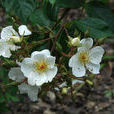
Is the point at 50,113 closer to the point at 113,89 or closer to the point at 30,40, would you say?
the point at 113,89

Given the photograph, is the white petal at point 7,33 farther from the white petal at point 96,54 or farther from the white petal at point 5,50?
the white petal at point 96,54

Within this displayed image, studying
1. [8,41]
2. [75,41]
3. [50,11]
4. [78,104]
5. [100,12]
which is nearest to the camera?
[75,41]

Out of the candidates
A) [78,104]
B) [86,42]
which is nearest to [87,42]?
[86,42]

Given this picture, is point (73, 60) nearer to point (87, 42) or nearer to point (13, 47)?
point (87, 42)

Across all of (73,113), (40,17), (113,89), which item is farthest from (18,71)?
(113,89)

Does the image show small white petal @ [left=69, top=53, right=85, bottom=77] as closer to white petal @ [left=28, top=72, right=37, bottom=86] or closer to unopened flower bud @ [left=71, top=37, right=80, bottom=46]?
unopened flower bud @ [left=71, top=37, right=80, bottom=46]

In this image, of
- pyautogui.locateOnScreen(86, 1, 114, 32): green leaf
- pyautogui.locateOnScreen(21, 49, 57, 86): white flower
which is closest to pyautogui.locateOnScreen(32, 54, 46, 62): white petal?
pyautogui.locateOnScreen(21, 49, 57, 86): white flower

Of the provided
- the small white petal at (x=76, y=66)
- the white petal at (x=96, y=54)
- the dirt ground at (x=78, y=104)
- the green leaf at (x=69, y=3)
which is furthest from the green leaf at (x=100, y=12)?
the dirt ground at (x=78, y=104)
